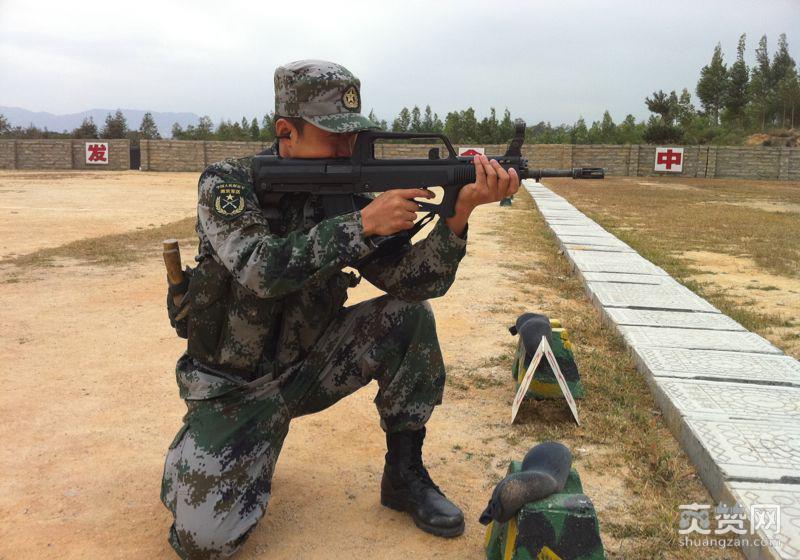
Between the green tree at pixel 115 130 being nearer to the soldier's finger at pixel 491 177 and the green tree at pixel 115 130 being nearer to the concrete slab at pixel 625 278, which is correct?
the concrete slab at pixel 625 278

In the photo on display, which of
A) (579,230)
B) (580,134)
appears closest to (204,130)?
(580,134)

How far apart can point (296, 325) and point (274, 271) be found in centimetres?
43

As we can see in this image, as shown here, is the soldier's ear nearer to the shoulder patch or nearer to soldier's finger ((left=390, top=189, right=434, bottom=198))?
the shoulder patch

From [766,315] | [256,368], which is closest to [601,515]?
[256,368]

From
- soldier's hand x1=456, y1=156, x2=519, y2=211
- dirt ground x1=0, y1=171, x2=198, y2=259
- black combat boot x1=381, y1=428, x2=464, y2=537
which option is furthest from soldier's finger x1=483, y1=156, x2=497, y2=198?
dirt ground x1=0, y1=171, x2=198, y2=259

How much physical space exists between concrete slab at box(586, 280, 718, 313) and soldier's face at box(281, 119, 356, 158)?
2.98m

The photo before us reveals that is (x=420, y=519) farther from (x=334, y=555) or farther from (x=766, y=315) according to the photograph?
(x=766, y=315)

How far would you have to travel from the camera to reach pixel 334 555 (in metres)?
2.17

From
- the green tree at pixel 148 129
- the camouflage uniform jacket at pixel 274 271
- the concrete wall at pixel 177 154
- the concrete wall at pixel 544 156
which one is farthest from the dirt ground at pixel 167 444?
the green tree at pixel 148 129

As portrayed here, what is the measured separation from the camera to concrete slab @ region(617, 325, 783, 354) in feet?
12.3

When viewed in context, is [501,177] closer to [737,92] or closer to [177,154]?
[177,154]

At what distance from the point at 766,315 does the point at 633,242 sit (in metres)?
4.25

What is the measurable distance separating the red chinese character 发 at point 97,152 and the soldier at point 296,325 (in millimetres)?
32755

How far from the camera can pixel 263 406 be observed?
2367 millimetres
